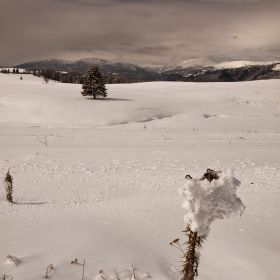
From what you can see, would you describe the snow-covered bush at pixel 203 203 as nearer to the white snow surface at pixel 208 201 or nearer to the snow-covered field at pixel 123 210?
the white snow surface at pixel 208 201

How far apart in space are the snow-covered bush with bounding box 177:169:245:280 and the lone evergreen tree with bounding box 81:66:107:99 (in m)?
33.3

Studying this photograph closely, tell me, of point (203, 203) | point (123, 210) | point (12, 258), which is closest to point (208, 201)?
point (203, 203)

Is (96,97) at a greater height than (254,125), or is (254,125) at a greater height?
(96,97)

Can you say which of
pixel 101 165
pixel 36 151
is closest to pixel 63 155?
pixel 36 151

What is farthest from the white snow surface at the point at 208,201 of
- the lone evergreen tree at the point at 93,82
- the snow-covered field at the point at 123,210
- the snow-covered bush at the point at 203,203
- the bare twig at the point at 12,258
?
the lone evergreen tree at the point at 93,82

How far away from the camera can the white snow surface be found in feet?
5.06

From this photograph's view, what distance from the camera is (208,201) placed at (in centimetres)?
159

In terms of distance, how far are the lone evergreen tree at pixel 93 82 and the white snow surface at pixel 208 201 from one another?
33.3 metres

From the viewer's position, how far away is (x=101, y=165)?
33.2 ft

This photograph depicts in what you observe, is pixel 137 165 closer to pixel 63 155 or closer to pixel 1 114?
pixel 63 155

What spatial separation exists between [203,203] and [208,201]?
1.7 inches

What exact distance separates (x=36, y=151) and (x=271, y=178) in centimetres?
1004

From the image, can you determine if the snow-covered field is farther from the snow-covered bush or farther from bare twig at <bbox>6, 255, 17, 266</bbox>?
the snow-covered bush

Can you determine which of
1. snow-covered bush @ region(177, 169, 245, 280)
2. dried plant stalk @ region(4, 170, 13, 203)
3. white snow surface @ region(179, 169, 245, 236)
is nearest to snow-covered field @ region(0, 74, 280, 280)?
dried plant stalk @ region(4, 170, 13, 203)
